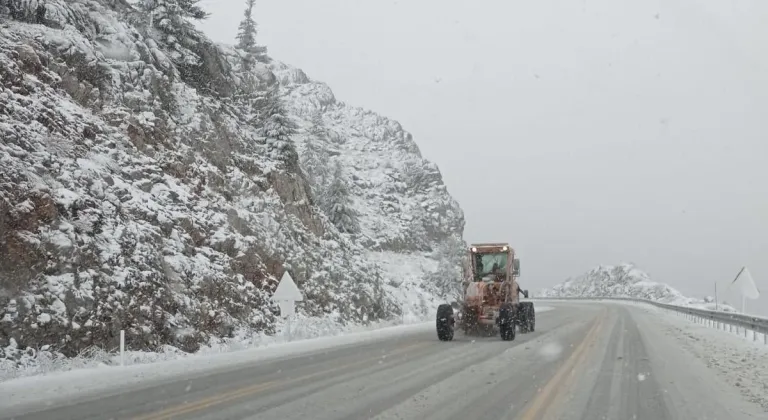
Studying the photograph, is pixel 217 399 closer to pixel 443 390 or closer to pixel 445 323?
pixel 443 390

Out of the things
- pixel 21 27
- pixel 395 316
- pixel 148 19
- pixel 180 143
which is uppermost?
pixel 148 19

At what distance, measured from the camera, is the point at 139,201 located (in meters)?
18.3

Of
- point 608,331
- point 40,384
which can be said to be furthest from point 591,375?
point 608,331

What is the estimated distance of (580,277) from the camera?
7387 inches

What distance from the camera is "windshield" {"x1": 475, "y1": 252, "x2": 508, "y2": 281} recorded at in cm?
2227

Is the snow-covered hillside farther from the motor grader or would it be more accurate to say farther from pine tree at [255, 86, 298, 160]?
the motor grader

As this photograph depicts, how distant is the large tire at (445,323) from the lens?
19500 millimetres

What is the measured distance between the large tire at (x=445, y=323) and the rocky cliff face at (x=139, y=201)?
6.11 metres

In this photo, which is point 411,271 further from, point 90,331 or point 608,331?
point 90,331

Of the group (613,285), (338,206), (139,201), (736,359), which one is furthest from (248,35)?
(613,285)

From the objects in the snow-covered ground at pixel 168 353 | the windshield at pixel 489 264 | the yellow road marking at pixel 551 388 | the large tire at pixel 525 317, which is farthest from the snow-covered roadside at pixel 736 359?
the snow-covered ground at pixel 168 353

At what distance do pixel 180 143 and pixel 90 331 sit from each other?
1147cm

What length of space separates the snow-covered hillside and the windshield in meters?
121

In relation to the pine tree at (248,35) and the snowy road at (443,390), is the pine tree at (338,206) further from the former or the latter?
the snowy road at (443,390)
